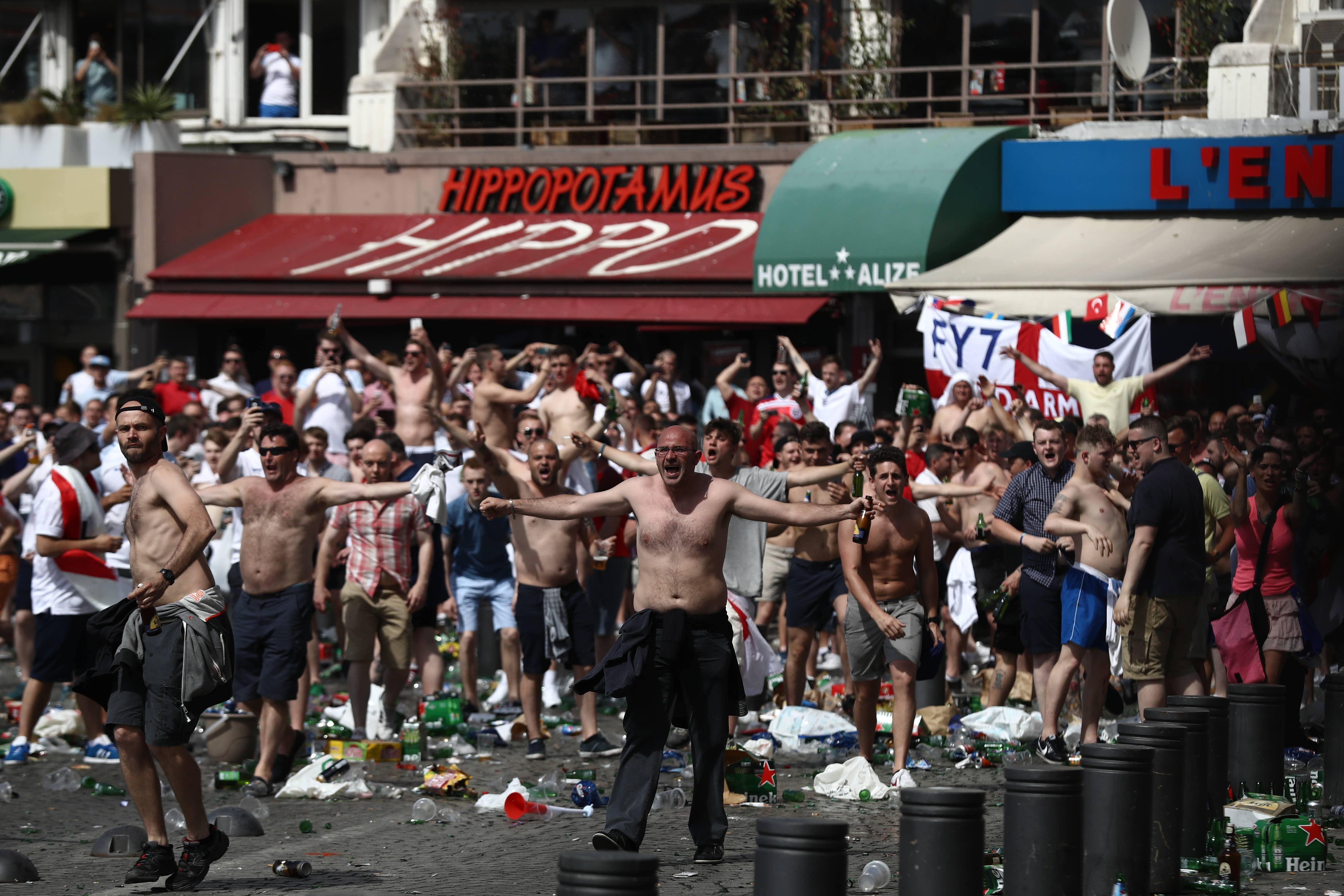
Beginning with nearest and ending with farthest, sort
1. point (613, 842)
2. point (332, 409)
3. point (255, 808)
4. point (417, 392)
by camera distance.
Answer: point (613, 842) → point (255, 808) → point (417, 392) → point (332, 409)

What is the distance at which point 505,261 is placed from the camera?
829 inches

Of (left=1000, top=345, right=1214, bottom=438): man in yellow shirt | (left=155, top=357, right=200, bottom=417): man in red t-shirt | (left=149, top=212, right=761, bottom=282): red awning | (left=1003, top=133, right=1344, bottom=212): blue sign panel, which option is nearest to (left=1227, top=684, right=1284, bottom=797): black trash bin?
(left=1000, top=345, right=1214, bottom=438): man in yellow shirt

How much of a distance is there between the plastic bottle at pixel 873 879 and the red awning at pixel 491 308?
12.2 m

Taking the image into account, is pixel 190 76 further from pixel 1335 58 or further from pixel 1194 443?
pixel 1194 443

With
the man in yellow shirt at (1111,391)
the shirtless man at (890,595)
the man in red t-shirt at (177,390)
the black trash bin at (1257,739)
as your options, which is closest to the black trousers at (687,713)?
the shirtless man at (890,595)

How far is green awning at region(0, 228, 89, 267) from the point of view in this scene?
23047 millimetres

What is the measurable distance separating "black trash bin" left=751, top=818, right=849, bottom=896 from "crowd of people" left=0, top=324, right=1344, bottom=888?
1804mm

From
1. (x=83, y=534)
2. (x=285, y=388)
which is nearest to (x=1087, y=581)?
(x=83, y=534)

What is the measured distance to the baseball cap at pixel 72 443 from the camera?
35.6 feet

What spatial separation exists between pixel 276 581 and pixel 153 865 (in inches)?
113

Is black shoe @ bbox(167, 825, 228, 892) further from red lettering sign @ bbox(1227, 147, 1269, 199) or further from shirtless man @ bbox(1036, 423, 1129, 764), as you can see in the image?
red lettering sign @ bbox(1227, 147, 1269, 199)

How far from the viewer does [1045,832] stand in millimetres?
6621

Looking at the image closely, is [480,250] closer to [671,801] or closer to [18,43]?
[18,43]

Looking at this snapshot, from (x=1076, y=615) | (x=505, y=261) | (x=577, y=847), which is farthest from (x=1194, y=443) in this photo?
(x=505, y=261)
